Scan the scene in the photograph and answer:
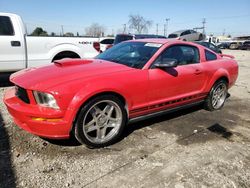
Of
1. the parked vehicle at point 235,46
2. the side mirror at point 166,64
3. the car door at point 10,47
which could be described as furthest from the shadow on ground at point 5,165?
the parked vehicle at point 235,46

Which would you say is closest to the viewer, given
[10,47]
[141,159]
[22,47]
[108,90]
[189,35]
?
[141,159]

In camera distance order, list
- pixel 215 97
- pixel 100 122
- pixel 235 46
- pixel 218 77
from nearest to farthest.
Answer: pixel 100 122 → pixel 218 77 → pixel 215 97 → pixel 235 46

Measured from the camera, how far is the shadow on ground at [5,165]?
262 cm

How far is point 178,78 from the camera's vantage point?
4.14 meters

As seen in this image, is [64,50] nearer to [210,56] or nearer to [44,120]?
[210,56]

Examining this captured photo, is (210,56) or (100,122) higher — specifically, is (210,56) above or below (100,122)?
above

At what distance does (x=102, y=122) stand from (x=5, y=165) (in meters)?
1.29

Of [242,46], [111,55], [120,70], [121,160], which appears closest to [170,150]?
[121,160]

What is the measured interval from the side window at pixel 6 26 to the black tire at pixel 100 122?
4323 millimetres

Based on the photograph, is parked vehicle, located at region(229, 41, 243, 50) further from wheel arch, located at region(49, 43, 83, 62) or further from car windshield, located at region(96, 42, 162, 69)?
car windshield, located at region(96, 42, 162, 69)

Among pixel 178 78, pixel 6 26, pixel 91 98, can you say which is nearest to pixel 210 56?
pixel 178 78

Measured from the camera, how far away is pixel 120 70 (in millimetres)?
3555

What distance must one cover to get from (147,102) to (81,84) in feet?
3.74

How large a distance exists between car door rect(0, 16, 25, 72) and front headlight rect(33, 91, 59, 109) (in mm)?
3851
